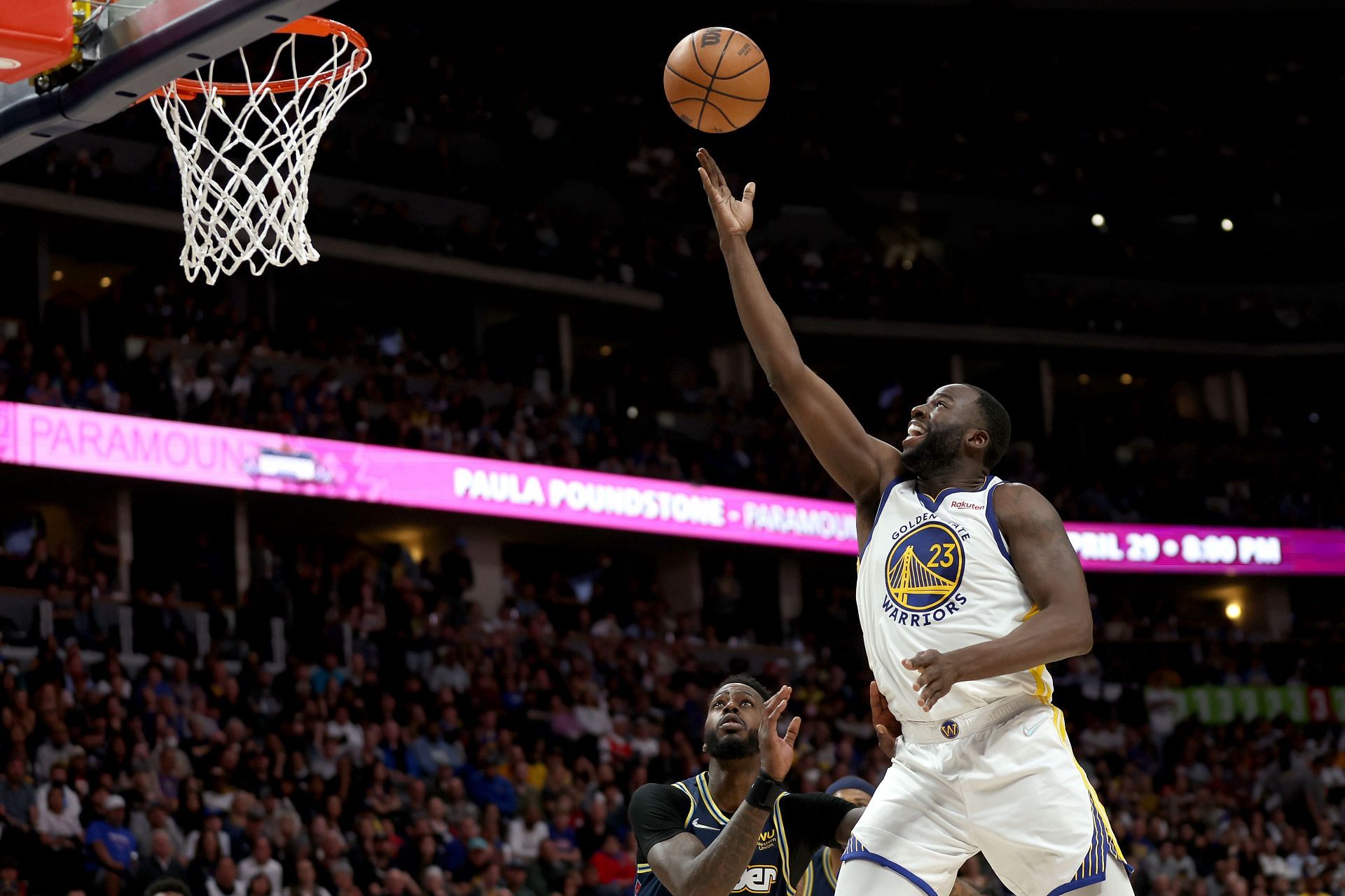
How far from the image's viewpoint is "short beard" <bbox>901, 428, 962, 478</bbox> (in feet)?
13.9

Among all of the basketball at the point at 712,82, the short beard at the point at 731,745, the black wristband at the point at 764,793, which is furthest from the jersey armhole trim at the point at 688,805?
the basketball at the point at 712,82

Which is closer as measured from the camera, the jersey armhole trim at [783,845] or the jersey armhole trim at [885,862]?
the jersey armhole trim at [885,862]

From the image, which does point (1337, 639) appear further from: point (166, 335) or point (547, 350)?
point (166, 335)

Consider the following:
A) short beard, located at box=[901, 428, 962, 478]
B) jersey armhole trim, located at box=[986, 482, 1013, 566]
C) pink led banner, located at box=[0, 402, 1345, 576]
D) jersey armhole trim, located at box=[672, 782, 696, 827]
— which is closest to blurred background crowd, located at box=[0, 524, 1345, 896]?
pink led banner, located at box=[0, 402, 1345, 576]

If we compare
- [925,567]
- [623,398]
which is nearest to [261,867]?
[925,567]

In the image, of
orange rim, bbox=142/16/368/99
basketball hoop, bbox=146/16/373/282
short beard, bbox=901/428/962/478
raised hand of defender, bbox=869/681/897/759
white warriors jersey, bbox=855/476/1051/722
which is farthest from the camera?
basketball hoop, bbox=146/16/373/282

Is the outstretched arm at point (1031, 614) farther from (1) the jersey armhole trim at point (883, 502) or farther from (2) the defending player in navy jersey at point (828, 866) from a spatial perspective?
(2) the defending player in navy jersey at point (828, 866)

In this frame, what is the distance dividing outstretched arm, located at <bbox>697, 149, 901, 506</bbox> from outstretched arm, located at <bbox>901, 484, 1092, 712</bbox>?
377mm

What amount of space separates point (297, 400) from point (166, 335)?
1467 millimetres

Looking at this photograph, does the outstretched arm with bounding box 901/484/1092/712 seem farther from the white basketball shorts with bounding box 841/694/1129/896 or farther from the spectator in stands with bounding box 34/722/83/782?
the spectator in stands with bounding box 34/722/83/782

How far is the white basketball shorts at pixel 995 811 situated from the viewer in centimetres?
390

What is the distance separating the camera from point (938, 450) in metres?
4.23

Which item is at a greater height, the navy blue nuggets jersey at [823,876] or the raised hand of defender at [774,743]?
the raised hand of defender at [774,743]

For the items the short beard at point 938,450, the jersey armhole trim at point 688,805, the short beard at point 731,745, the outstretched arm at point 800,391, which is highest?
the outstretched arm at point 800,391
